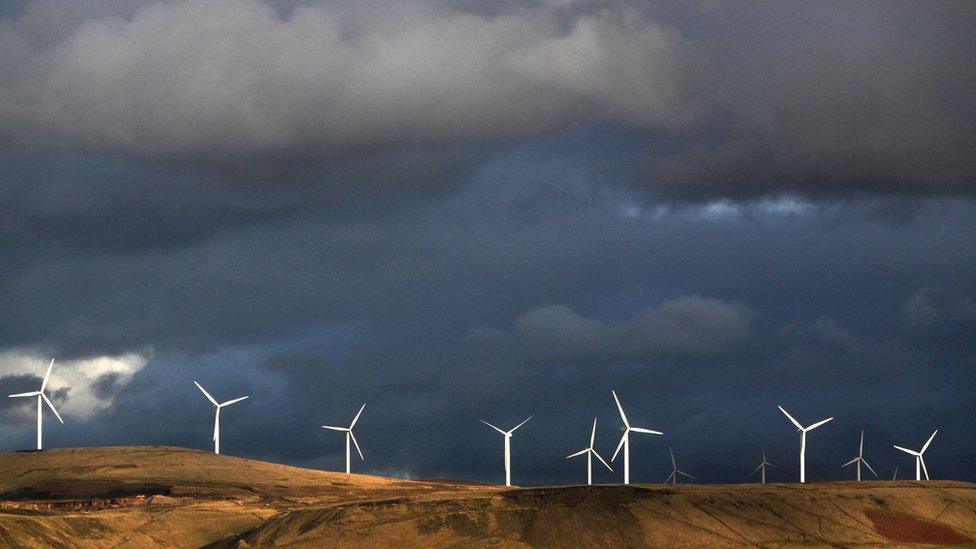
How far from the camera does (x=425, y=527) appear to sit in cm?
16762

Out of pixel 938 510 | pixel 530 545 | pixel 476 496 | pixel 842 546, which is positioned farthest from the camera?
pixel 938 510

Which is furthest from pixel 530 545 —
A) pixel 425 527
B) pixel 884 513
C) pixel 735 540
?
pixel 884 513

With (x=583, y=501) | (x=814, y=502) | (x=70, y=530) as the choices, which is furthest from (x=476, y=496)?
(x=70, y=530)

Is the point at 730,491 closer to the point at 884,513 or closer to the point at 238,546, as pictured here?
the point at 884,513

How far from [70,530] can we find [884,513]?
124 metres

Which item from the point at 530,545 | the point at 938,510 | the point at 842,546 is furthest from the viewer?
the point at 938,510

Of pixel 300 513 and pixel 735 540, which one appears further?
pixel 300 513

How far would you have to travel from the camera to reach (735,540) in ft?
554

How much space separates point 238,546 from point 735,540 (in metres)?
68.3

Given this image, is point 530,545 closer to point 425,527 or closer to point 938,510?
point 425,527

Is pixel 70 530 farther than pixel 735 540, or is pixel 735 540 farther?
pixel 70 530

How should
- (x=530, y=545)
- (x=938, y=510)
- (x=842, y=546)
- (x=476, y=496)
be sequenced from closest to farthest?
(x=530, y=545)
(x=842, y=546)
(x=476, y=496)
(x=938, y=510)

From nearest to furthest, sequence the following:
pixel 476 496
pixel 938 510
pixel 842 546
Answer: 1. pixel 842 546
2. pixel 476 496
3. pixel 938 510

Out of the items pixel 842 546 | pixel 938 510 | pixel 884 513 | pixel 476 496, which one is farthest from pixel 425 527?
pixel 938 510
